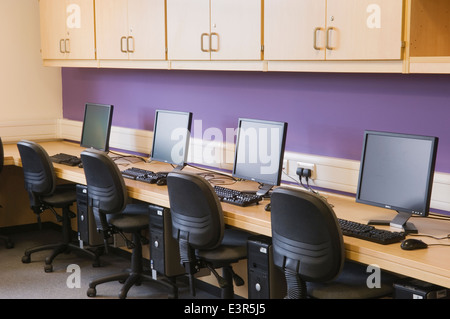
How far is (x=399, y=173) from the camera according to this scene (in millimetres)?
2854

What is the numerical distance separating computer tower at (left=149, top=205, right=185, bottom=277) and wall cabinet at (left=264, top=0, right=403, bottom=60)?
1154 millimetres

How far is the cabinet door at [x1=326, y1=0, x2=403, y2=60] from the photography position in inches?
110

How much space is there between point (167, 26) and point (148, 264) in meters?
1.75

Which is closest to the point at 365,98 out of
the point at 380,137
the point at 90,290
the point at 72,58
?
the point at 380,137

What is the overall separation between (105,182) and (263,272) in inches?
48.6

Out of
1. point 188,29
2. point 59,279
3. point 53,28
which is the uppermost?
point 53,28

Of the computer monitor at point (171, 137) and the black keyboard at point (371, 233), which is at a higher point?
the computer monitor at point (171, 137)

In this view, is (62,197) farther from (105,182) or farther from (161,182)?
(161,182)

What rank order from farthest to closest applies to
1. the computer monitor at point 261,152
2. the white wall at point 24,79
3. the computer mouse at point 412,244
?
the white wall at point 24,79
the computer monitor at point 261,152
the computer mouse at point 412,244

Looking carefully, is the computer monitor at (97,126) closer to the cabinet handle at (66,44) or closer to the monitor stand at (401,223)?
the cabinet handle at (66,44)

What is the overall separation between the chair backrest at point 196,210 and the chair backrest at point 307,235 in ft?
1.54

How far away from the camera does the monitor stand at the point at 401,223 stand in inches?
110

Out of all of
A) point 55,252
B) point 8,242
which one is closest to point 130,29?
point 55,252

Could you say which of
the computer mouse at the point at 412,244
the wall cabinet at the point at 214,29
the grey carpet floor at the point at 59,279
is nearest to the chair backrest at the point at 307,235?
the computer mouse at the point at 412,244
